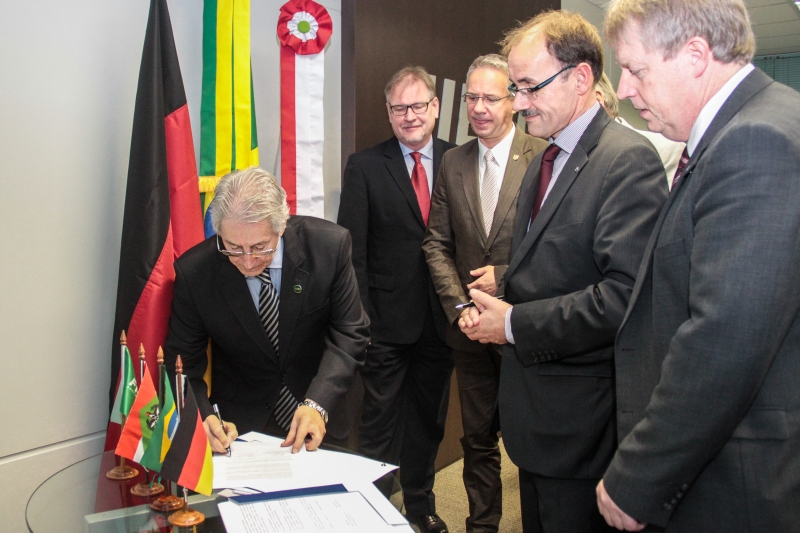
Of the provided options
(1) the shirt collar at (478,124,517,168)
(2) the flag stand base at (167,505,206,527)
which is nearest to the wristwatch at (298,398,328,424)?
(2) the flag stand base at (167,505,206,527)

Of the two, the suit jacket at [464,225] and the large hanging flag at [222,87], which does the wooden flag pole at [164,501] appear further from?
the suit jacket at [464,225]

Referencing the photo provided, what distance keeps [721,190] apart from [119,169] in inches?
78.4

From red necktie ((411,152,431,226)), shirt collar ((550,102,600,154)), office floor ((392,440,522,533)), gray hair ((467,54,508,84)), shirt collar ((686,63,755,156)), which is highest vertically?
gray hair ((467,54,508,84))

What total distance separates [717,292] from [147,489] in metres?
1.28

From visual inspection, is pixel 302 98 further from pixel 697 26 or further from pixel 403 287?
pixel 697 26

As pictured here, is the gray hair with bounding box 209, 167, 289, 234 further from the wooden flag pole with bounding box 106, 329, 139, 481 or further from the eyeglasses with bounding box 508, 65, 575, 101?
the eyeglasses with bounding box 508, 65, 575, 101

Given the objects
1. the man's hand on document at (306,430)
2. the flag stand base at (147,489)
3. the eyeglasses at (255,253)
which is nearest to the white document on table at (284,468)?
the man's hand on document at (306,430)

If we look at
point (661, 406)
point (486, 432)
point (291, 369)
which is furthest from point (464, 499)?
point (661, 406)

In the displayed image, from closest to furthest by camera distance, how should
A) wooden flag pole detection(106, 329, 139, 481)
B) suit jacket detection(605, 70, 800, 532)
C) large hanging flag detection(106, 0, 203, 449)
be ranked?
suit jacket detection(605, 70, 800, 532)
wooden flag pole detection(106, 329, 139, 481)
large hanging flag detection(106, 0, 203, 449)

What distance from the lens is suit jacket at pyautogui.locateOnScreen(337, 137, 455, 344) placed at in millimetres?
2789

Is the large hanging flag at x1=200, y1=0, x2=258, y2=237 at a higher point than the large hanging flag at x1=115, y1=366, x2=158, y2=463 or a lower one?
higher

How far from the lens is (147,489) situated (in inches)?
61.7

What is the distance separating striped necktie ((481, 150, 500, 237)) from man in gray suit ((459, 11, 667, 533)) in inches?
25.6

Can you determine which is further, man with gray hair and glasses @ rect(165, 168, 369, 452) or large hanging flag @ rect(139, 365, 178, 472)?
man with gray hair and glasses @ rect(165, 168, 369, 452)
